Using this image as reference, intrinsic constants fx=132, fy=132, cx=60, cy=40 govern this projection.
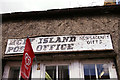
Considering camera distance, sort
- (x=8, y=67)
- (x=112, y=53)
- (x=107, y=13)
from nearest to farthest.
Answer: (x=112, y=53) → (x=8, y=67) → (x=107, y=13)

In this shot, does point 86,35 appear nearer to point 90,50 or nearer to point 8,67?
point 90,50

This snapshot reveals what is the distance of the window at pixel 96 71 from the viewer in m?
3.58

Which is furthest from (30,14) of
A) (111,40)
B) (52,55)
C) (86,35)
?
(111,40)

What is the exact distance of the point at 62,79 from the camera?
3689mm

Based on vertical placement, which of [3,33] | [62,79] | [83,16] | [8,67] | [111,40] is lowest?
[62,79]

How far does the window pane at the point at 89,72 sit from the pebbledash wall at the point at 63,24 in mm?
257

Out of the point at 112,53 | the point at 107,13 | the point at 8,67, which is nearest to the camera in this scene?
the point at 112,53

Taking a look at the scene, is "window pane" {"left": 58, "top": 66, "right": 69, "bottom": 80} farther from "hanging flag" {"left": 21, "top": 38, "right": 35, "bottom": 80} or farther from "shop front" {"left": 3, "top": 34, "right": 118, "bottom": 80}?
"hanging flag" {"left": 21, "top": 38, "right": 35, "bottom": 80}

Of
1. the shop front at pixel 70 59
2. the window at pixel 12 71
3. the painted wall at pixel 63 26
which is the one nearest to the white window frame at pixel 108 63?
the shop front at pixel 70 59

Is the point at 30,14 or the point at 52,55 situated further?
the point at 30,14

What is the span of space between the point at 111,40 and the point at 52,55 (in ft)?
5.84

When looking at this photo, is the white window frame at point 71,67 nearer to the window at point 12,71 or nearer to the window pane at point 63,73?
the window at point 12,71

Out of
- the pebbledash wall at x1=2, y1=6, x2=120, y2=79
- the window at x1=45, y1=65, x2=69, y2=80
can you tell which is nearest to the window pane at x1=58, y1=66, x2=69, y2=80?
the window at x1=45, y1=65, x2=69, y2=80

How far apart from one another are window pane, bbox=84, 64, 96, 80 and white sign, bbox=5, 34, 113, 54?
0.49m
